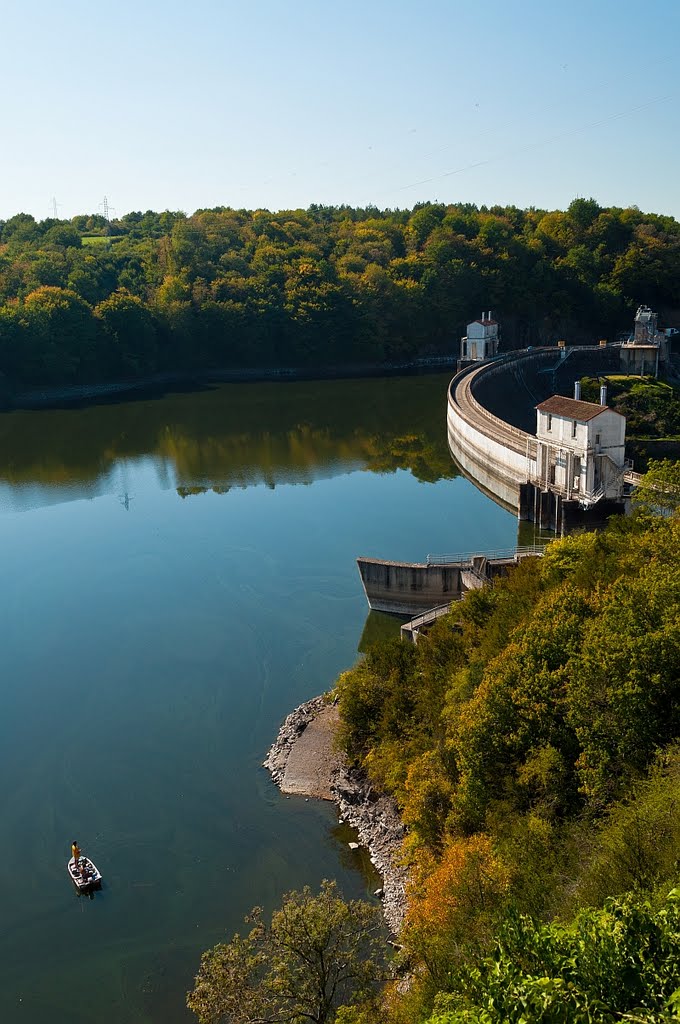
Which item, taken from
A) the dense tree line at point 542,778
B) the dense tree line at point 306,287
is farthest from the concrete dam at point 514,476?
the dense tree line at point 306,287

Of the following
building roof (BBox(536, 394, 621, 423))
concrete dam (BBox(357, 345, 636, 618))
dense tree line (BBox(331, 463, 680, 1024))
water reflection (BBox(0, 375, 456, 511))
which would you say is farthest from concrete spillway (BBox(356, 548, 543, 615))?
water reflection (BBox(0, 375, 456, 511))

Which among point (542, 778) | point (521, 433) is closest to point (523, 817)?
point (542, 778)

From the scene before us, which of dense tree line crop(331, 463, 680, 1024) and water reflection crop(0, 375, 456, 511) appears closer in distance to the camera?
dense tree line crop(331, 463, 680, 1024)

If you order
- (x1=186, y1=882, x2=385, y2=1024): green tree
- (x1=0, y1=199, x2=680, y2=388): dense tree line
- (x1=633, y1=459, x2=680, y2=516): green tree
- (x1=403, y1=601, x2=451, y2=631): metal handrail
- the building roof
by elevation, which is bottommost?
(x1=186, y1=882, x2=385, y2=1024): green tree

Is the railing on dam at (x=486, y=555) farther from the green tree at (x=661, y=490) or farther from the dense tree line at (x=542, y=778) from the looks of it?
the dense tree line at (x=542, y=778)

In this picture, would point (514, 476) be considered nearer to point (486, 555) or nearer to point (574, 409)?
point (574, 409)

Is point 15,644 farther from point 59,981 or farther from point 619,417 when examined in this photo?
point 619,417

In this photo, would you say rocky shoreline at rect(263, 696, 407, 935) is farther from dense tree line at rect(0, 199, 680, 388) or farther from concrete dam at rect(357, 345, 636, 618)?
dense tree line at rect(0, 199, 680, 388)
